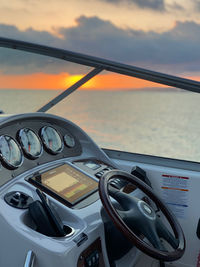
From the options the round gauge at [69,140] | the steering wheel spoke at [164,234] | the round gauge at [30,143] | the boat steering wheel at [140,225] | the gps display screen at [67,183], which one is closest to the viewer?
the boat steering wheel at [140,225]

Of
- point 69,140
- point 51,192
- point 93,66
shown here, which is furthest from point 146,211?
point 93,66

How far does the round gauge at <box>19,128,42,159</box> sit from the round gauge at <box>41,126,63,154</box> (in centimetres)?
5

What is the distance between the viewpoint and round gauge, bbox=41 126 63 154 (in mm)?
1619

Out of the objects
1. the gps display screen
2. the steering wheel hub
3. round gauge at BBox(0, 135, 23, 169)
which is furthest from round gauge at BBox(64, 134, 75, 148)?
the steering wheel hub

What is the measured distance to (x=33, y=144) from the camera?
1.54 m

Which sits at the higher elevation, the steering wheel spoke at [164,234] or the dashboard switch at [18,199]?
the dashboard switch at [18,199]

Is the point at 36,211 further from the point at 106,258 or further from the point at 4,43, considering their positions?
the point at 4,43

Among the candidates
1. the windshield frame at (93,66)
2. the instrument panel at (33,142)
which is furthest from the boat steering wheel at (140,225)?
the windshield frame at (93,66)

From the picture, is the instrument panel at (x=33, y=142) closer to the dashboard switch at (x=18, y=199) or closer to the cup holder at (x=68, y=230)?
the dashboard switch at (x=18, y=199)

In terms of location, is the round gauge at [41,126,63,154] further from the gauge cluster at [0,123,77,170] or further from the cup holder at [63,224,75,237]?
the cup holder at [63,224,75,237]

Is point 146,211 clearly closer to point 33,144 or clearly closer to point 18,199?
point 18,199

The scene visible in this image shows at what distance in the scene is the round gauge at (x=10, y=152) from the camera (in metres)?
1.35

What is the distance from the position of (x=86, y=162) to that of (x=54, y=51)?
0.73 meters

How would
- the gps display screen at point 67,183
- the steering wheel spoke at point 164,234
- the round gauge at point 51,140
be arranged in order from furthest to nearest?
the round gauge at point 51,140
the gps display screen at point 67,183
the steering wheel spoke at point 164,234
